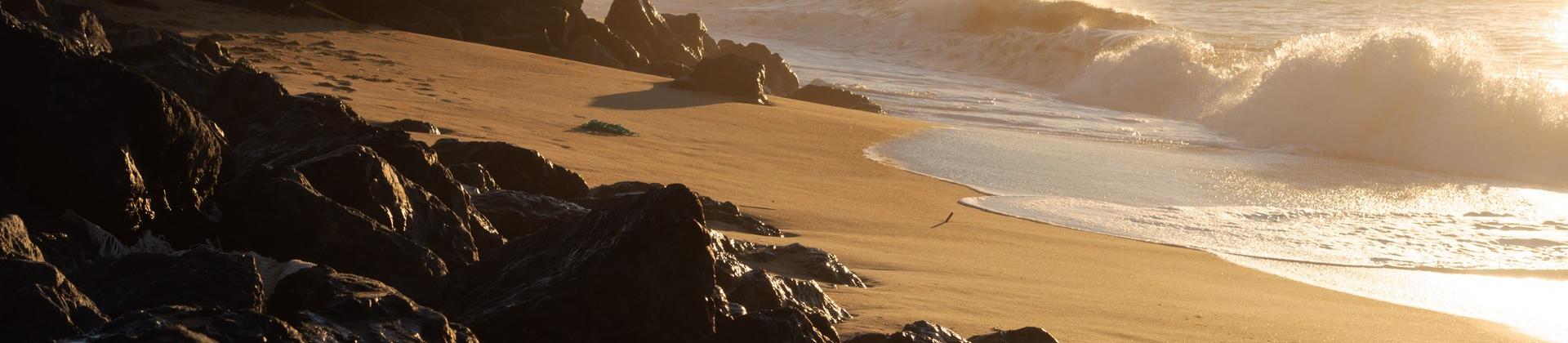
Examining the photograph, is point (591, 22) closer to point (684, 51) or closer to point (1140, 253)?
point (684, 51)

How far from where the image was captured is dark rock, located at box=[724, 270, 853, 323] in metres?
4.21

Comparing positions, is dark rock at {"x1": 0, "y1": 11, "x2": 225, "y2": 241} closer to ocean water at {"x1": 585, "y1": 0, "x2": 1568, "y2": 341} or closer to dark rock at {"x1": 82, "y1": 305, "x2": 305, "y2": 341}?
dark rock at {"x1": 82, "y1": 305, "x2": 305, "y2": 341}

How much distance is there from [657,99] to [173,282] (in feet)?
35.0

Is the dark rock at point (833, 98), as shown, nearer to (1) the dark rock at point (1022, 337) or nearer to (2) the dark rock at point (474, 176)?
(2) the dark rock at point (474, 176)

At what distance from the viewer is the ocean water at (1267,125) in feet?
29.0

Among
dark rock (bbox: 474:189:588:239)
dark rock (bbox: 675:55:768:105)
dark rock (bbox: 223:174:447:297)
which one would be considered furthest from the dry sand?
dark rock (bbox: 223:174:447:297)

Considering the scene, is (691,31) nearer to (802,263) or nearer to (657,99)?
(657,99)

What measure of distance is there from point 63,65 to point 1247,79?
18.5m

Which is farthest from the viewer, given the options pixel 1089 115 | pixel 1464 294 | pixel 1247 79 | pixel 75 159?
pixel 1247 79

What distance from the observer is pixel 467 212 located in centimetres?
460

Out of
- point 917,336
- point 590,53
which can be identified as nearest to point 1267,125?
point 590,53

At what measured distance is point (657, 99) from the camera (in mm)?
13734

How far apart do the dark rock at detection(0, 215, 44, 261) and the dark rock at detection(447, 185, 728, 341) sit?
0.97m

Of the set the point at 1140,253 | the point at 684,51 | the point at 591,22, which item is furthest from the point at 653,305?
the point at 684,51
